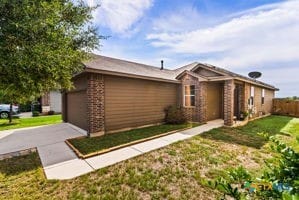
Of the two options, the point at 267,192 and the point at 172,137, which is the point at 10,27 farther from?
the point at 172,137

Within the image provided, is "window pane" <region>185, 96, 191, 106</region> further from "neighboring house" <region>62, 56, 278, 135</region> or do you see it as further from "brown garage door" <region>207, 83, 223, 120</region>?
"brown garage door" <region>207, 83, 223, 120</region>

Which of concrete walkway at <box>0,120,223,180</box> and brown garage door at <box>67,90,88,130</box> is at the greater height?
brown garage door at <box>67,90,88,130</box>

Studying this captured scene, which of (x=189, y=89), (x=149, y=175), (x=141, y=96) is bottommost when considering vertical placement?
(x=149, y=175)

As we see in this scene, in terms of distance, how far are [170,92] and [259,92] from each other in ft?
30.1

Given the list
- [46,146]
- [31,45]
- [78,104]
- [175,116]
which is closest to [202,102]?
[175,116]

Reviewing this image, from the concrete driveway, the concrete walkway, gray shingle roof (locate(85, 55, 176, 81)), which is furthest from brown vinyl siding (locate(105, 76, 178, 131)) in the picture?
the concrete walkway

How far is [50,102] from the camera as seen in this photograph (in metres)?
20.4

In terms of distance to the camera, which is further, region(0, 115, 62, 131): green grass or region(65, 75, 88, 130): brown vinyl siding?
region(0, 115, 62, 131): green grass

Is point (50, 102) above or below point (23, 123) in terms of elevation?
above

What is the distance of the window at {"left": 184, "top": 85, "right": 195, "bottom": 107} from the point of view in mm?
12054

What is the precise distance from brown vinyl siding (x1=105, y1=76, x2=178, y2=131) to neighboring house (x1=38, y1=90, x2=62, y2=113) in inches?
533

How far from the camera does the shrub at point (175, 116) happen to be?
448 inches

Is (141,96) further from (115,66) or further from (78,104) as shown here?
(78,104)

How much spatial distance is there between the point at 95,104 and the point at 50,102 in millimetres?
15090
